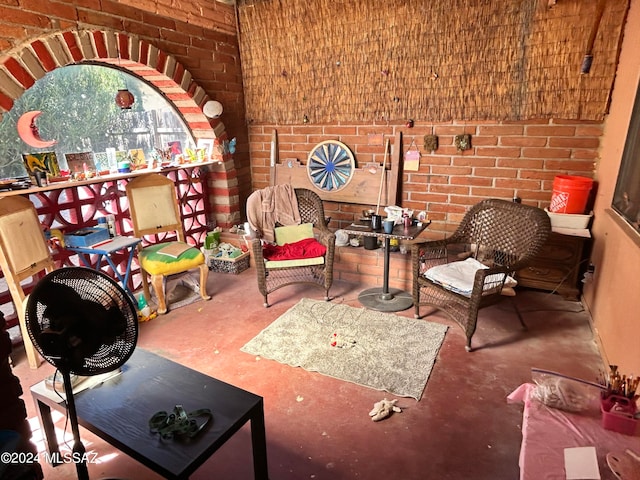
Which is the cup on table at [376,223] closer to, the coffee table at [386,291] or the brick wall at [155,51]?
the coffee table at [386,291]

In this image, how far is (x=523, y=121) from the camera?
3432mm

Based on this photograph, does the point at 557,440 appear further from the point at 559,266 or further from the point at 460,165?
the point at 460,165

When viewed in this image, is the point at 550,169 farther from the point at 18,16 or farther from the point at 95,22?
the point at 18,16

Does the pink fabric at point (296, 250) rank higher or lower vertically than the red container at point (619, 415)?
lower

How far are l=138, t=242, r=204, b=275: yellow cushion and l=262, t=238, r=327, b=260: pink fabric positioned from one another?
586mm

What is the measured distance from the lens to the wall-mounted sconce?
3.97 metres

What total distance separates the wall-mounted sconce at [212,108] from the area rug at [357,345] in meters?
2.09

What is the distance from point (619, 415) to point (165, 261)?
294 cm

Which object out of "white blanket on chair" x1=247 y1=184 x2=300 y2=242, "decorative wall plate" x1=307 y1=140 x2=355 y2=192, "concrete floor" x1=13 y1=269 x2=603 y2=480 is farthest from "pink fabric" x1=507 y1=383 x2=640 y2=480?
"decorative wall plate" x1=307 y1=140 x2=355 y2=192

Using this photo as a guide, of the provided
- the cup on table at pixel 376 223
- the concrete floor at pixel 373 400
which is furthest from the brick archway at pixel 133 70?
the cup on table at pixel 376 223

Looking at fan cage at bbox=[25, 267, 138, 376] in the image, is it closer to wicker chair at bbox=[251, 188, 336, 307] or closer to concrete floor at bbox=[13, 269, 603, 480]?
concrete floor at bbox=[13, 269, 603, 480]

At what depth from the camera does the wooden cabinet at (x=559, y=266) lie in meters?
3.32

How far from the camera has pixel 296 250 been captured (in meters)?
3.53

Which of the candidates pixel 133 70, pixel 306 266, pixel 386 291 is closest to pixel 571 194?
pixel 386 291
